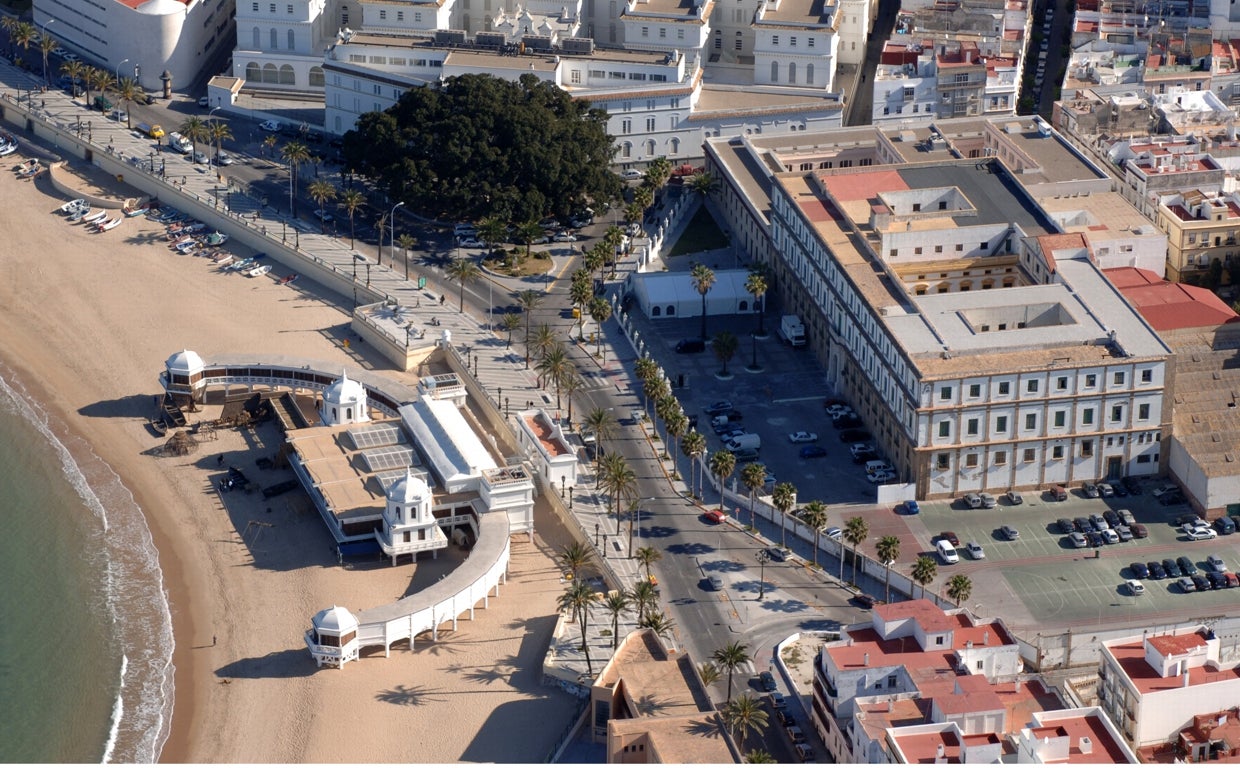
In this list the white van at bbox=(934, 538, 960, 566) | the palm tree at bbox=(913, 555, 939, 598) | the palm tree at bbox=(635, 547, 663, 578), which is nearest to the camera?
the palm tree at bbox=(913, 555, 939, 598)

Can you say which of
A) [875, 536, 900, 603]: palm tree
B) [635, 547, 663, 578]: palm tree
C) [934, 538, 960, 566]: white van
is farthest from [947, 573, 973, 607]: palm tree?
Result: [635, 547, 663, 578]: palm tree

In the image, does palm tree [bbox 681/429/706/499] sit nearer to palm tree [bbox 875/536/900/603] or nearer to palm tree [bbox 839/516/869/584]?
palm tree [bbox 839/516/869/584]

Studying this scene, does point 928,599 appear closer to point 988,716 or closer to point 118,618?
point 988,716

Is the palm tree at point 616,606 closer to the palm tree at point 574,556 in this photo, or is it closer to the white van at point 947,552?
the palm tree at point 574,556

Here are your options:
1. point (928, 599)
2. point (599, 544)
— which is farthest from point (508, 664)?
point (928, 599)

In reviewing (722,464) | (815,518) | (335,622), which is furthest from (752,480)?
(335,622)

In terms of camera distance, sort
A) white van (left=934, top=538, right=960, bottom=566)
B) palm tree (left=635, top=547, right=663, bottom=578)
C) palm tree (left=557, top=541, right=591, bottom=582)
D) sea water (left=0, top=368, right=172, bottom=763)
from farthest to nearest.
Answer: white van (left=934, top=538, right=960, bottom=566) → palm tree (left=635, top=547, right=663, bottom=578) → palm tree (left=557, top=541, right=591, bottom=582) → sea water (left=0, top=368, right=172, bottom=763)

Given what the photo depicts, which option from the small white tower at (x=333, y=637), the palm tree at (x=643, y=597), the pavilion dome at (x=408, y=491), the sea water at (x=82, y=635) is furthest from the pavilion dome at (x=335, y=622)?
the palm tree at (x=643, y=597)

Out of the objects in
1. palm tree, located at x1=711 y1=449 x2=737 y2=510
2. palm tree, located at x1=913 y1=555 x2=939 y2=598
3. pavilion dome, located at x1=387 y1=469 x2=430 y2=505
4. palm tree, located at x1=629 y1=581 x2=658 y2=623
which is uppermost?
palm tree, located at x1=711 y1=449 x2=737 y2=510
